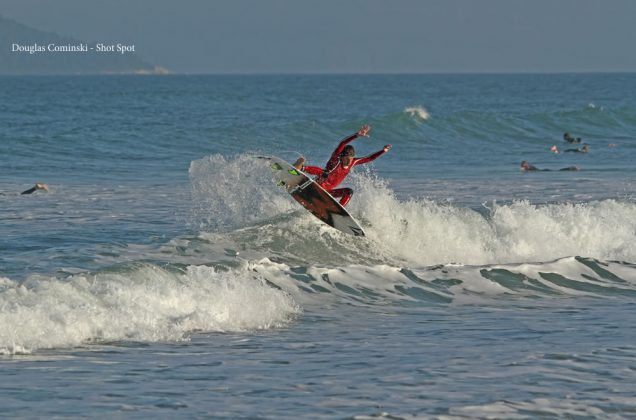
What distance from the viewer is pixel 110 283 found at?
48.6 ft

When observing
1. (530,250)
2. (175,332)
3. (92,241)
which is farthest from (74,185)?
(175,332)

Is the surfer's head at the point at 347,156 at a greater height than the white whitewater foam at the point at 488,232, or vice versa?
the surfer's head at the point at 347,156

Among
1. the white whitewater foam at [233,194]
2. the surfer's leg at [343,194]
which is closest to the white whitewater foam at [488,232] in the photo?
the surfer's leg at [343,194]

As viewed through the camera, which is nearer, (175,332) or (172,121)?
(175,332)

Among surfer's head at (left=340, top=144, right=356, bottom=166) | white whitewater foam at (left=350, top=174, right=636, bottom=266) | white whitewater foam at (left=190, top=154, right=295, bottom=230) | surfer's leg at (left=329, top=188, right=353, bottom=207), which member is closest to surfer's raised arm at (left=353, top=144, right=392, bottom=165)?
surfer's head at (left=340, top=144, right=356, bottom=166)

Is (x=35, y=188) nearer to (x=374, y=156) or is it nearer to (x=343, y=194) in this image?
(x=343, y=194)

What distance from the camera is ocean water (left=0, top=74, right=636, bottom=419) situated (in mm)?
10539

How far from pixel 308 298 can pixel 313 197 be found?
404 cm

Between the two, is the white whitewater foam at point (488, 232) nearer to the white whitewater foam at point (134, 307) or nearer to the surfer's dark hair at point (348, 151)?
the surfer's dark hair at point (348, 151)

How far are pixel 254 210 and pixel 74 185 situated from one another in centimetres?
829

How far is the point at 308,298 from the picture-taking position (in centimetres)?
1608

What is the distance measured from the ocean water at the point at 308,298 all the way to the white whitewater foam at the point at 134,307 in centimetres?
3

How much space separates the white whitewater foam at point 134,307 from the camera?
41.7 ft

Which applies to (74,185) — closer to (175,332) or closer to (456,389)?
(175,332)
